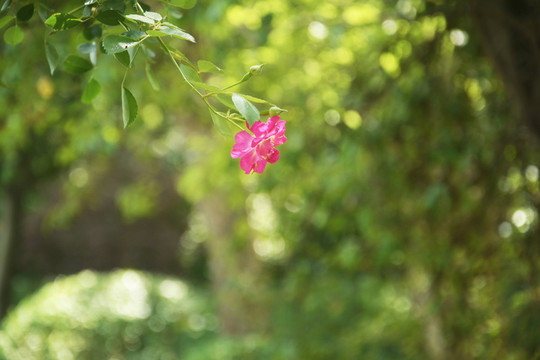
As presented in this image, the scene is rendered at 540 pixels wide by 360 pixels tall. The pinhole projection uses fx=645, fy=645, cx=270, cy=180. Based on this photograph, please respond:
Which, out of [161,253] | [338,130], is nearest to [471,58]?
[338,130]

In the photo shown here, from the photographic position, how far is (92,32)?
100 cm

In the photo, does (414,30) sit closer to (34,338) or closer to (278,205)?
(278,205)

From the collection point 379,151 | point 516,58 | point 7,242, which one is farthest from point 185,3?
point 7,242

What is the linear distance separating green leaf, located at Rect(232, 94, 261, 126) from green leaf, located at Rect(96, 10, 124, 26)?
20 centimetres

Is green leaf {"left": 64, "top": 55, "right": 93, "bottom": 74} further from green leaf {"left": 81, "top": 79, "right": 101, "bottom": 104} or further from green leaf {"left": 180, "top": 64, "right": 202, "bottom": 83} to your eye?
green leaf {"left": 180, "top": 64, "right": 202, "bottom": 83}

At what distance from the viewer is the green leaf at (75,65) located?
39.1 inches

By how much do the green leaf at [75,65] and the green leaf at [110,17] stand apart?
0.70ft

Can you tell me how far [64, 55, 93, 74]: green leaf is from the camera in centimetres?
99

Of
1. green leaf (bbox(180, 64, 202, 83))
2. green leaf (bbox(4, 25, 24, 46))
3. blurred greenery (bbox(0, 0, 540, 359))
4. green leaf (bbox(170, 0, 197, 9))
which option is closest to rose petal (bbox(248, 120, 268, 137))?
green leaf (bbox(180, 64, 202, 83))

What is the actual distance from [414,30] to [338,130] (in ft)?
1.53

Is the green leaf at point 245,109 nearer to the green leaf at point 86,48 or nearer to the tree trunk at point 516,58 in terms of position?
the green leaf at point 86,48

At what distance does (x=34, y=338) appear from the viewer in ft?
15.9

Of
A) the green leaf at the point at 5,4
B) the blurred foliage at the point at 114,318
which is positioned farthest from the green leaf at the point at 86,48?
the blurred foliage at the point at 114,318

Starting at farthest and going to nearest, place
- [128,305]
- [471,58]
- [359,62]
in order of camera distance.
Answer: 1. [128,305]
2. [359,62]
3. [471,58]
